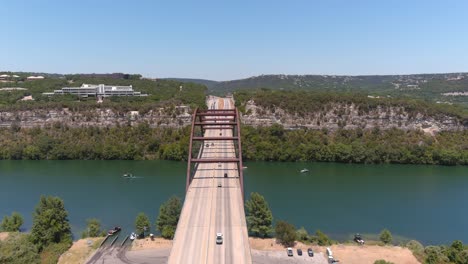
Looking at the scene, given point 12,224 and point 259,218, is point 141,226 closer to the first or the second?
point 259,218

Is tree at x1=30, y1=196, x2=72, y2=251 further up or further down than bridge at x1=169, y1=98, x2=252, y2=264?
further down

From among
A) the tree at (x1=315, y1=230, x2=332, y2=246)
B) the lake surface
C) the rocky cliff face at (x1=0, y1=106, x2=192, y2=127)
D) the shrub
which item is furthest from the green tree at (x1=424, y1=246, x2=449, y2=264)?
the rocky cliff face at (x1=0, y1=106, x2=192, y2=127)

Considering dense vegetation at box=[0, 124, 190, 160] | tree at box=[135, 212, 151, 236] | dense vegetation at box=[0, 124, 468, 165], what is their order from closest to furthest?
1. tree at box=[135, 212, 151, 236]
2. dense vegetation at box=[0, 124, 468, 165]
3. dense vegetation at box=[0, 124, 190, 160]

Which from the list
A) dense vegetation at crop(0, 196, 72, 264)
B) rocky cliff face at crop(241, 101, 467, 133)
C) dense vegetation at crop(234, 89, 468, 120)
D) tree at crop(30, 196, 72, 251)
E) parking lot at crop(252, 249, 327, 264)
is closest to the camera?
dense vegetation at crop(0, 196, 72, 264)

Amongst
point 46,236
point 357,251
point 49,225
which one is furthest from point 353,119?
point 46,236

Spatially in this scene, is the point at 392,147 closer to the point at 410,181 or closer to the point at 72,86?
the point at 410,181

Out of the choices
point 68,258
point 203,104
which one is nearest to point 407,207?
point 68,258

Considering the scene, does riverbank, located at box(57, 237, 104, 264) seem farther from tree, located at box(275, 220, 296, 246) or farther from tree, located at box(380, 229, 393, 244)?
tree, located at box(380, 229, 393, 244)

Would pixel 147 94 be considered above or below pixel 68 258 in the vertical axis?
above
